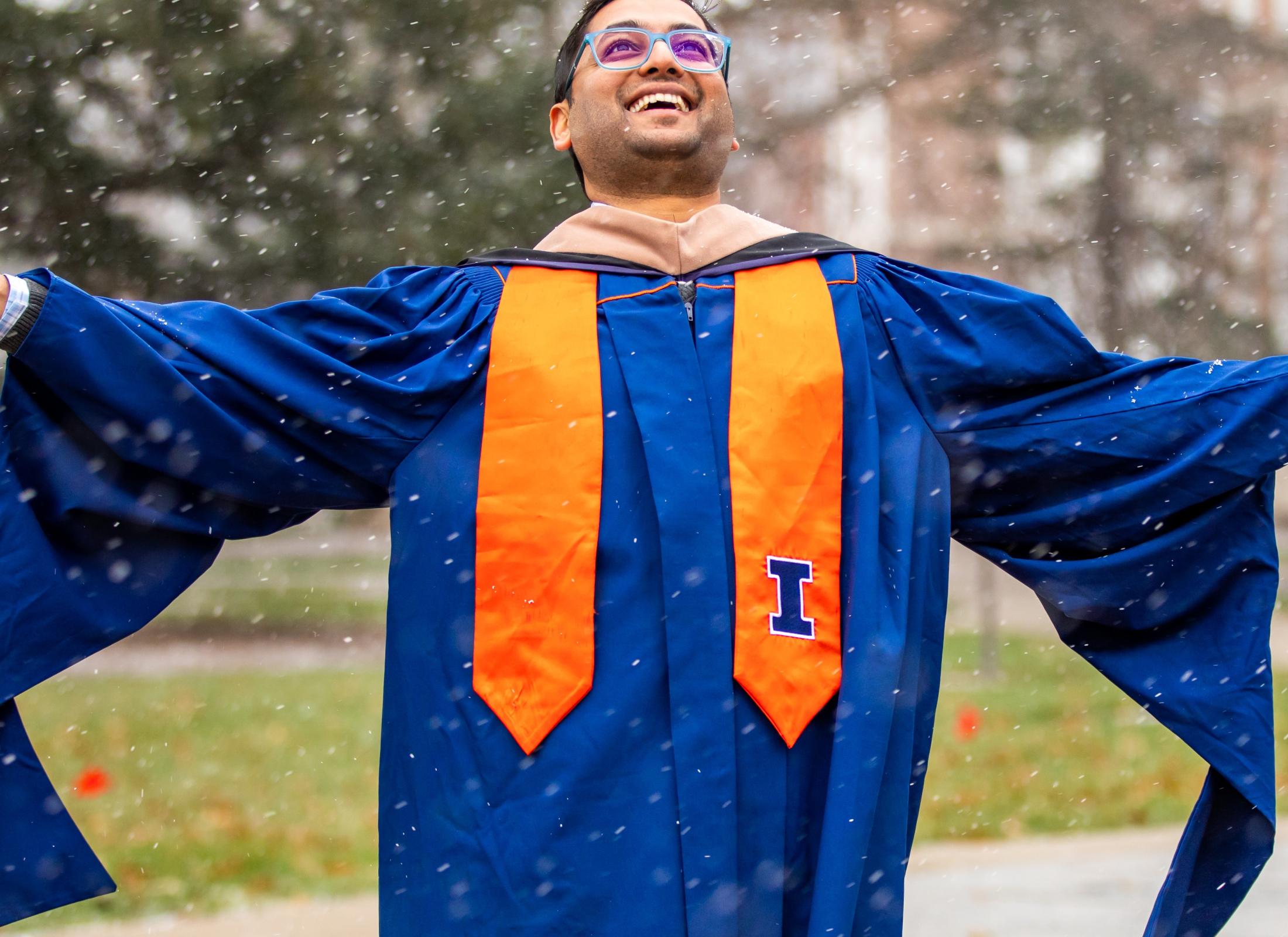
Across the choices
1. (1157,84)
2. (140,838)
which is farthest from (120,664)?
(1157,84)

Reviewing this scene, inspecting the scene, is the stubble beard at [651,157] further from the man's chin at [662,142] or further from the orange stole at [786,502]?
the orange stole at [786,502]

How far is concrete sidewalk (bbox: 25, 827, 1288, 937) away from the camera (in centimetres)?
452

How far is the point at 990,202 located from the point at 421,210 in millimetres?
7730

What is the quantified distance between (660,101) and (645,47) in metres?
0.12

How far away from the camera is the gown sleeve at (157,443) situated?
245cm

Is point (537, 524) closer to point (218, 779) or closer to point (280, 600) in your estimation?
point (218, 779)

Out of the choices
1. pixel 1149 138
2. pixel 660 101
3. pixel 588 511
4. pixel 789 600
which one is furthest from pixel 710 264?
pixel 1149 138

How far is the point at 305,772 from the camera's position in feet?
24.9

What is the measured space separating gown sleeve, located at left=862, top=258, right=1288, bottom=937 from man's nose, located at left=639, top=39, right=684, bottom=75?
560mm

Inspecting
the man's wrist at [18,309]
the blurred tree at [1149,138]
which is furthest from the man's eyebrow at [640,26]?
the blurred tree at [1149,138]

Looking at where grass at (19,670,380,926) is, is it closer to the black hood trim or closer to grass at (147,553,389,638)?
grass at (147,553,389,638)

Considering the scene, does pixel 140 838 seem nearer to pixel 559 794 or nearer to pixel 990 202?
pixel 559 794

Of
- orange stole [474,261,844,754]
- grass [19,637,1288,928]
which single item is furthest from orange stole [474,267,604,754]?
grass [19,637,1288,928]

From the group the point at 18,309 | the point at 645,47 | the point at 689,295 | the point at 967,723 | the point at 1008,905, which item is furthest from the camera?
the point at 967,723
